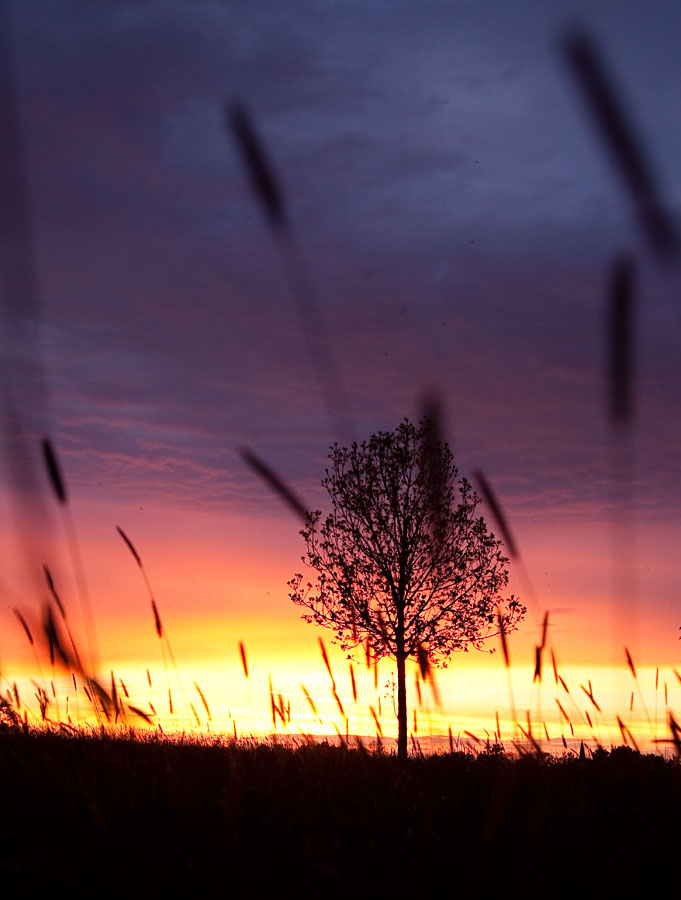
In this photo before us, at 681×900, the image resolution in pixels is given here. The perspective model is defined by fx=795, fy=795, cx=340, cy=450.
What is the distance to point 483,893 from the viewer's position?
3619mm

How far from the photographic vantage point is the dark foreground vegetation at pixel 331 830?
390cm

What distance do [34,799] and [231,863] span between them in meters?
2.21

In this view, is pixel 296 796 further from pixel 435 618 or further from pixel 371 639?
pixel 435 618

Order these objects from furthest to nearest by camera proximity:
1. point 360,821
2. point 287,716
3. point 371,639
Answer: point 371,639 < point 287,716 < point 360,821

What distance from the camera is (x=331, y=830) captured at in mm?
4816

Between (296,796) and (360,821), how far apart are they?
686mm

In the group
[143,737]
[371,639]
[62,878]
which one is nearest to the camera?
[62,878]

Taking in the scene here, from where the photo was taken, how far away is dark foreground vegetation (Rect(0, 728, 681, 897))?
12.8 feet

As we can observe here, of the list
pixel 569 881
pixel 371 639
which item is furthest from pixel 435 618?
pixel 569 881

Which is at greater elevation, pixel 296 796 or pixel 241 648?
pixel 241 648

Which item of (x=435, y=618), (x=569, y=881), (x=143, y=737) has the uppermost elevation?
(x=435, y=618)

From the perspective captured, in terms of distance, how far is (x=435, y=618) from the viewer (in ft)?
74.9

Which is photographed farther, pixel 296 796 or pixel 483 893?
pixel 296 796

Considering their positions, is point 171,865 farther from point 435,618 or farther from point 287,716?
point 435,618
